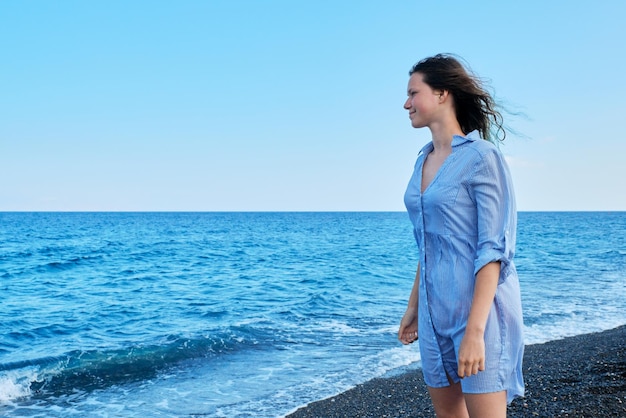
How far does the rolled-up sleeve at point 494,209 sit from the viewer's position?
77.4 inches

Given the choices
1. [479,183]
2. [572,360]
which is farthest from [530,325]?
[479,183]

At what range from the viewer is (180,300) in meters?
17.6

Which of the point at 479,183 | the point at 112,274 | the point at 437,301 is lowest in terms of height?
the point at 112,274

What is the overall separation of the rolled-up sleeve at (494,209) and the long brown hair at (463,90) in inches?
12.3

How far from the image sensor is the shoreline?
17.8ft

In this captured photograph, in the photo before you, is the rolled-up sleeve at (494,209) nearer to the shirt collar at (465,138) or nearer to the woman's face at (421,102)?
the shirt collar at (465,138)

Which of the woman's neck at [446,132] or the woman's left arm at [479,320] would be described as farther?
the woman's neck at [446,132]

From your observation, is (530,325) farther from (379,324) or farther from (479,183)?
(479,183)

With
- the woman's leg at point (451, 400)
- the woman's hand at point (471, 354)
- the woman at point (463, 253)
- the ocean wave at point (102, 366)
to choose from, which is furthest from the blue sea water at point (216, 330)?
the woman's hand at point (471, 354)

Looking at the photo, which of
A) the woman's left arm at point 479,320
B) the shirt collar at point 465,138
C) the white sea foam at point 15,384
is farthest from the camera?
the white sea foam at point 15,384

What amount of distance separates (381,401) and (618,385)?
2.65 m

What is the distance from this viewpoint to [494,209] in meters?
2.01

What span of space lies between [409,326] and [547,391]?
439 cm

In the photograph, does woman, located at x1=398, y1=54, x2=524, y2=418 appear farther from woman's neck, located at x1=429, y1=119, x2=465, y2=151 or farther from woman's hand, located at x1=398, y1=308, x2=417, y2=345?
woman's hand, located at x1=398, y1=308, x2=417, y2=345
